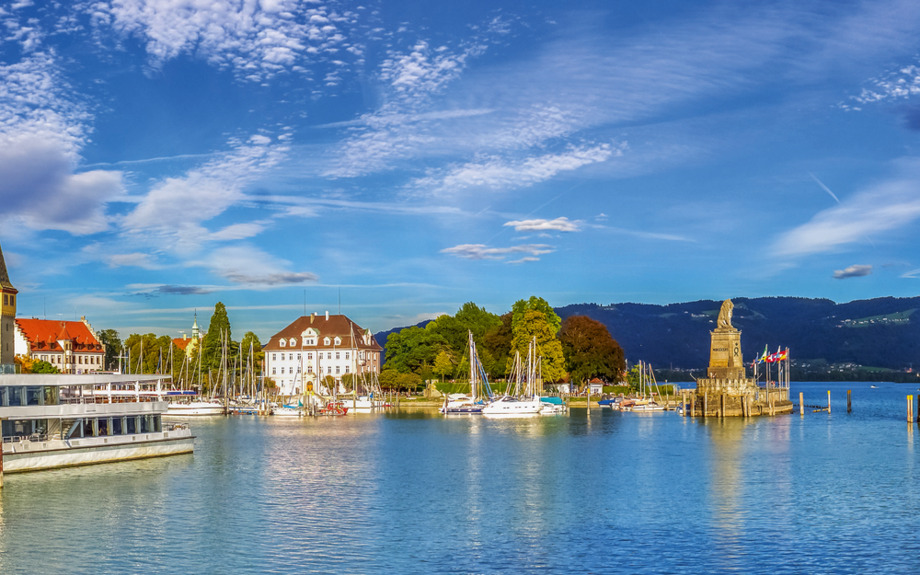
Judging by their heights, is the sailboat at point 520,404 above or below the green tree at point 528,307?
below

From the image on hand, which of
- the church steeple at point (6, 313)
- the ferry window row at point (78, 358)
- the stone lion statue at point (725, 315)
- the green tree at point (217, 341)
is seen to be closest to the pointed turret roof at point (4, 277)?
the church steeple at point (6, 313)

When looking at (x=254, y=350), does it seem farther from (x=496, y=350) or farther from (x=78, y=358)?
(x=496, y=350)

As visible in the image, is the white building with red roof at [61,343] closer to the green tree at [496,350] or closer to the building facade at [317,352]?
the building facade at [317,352]

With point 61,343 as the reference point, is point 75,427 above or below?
below

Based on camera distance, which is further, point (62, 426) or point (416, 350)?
point (416, 350)

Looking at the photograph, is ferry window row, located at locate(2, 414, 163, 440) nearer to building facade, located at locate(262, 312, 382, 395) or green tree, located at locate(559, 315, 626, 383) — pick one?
green tree, located at locate(559, 315, 626, 383)

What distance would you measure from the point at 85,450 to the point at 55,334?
118495 mm

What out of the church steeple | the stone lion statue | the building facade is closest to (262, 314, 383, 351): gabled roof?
the building facade

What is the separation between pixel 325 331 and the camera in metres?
159

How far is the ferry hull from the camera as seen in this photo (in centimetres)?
5003

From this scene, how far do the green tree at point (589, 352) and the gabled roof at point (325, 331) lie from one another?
3806 centimetres

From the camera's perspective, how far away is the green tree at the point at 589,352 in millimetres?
134000

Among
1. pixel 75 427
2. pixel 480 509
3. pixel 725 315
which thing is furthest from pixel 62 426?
pixel 725 315

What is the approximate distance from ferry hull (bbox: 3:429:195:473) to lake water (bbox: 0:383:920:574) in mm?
937
